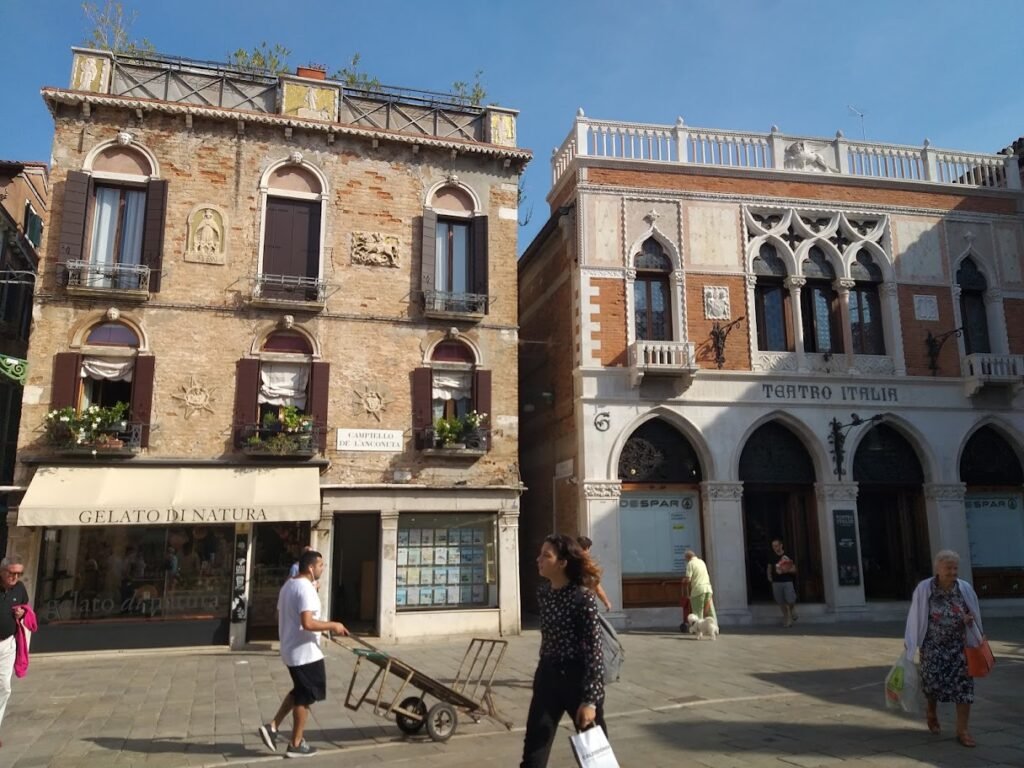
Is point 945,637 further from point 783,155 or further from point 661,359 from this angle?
point 783,155

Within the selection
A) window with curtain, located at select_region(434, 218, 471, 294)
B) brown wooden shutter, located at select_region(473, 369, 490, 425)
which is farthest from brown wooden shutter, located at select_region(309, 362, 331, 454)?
window with curtain, located at select_region(434, 218, 471, 294)

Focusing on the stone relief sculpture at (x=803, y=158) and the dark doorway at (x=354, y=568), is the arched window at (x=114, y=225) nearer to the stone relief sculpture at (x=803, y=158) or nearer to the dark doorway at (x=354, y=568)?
the dark doorway at (x=354, y=568)

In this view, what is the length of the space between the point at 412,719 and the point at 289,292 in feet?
34.1

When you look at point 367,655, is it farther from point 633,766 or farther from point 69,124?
point 69,124

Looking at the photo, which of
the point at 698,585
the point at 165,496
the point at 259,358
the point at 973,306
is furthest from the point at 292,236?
the point at 973,306

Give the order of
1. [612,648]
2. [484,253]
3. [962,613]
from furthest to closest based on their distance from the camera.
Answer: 1. [484,253]
2. [612,648]
3. [962,613]

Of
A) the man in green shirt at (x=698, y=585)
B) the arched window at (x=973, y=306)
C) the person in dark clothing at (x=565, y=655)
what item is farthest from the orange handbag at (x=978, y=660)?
the arched window at (x=973, y=306)

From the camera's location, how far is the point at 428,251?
16.4 metres

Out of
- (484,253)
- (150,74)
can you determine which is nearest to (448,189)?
(484,253)

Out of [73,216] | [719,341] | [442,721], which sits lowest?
[442,721]

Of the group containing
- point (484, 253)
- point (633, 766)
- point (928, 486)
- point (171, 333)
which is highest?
point (484, 253)

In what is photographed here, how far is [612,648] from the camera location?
858cm

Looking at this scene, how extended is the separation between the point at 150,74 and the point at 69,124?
6.40 feet

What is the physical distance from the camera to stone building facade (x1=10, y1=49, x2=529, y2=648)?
45.3 feet
